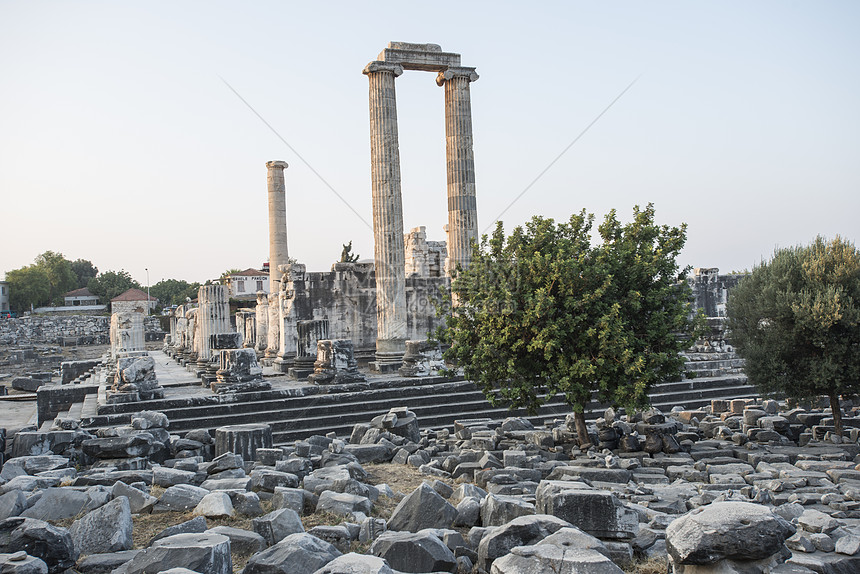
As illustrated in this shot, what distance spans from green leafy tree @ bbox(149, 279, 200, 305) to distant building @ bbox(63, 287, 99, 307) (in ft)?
22.5

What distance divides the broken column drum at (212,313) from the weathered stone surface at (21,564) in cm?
1328

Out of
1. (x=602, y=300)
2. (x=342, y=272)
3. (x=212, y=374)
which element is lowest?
(x=212, y=374)

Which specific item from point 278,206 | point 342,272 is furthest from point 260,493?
point 278,206

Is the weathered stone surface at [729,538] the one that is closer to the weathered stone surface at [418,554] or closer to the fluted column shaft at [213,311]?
the weathered stone surface at [418,554]

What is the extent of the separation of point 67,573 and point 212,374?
40.0 ft

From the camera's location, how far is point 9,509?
7.79 m

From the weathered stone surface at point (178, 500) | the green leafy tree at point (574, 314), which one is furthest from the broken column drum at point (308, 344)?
the weathered stone surface at point (178, 500)

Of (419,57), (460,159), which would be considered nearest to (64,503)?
(460,159)

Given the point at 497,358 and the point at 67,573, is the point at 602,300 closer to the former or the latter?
the point at 497,358

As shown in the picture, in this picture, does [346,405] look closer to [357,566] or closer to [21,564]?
[21,564]

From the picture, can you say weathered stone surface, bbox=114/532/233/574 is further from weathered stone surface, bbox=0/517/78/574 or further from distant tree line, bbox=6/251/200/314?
distant tree line, bbox=6/251/200/314

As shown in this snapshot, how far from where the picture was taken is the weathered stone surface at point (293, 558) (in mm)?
5793

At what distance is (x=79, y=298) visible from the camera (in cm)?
8725

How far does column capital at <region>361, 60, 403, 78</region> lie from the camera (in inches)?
779
